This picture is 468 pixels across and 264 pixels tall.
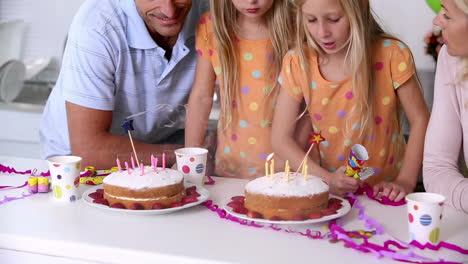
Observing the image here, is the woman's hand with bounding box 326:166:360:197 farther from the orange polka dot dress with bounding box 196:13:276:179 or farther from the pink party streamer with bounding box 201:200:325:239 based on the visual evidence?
the orange polka dot dress with bounding box 196:13:276:179

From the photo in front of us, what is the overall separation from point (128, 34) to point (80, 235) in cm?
96

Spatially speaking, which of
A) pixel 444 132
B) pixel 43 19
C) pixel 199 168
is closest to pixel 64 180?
pixel 199 168

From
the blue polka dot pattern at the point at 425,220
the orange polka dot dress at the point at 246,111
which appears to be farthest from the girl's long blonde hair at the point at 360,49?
the blue polka dot pattern at the point at 425,220

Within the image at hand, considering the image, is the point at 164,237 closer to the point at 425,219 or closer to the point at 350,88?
the point at 425,219

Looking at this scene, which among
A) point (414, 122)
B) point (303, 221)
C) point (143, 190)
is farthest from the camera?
point (414, 122)

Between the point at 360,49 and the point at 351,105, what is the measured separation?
0.19 m

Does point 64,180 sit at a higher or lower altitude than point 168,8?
lower

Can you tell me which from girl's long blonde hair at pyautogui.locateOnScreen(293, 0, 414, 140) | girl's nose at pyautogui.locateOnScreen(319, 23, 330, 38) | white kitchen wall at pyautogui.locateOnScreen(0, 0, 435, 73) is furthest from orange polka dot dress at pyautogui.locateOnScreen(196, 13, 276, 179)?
white kitchen wall at pyautogui.locateOnScreen(0, 0, 435, 73)

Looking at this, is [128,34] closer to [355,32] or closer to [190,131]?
[190,131]

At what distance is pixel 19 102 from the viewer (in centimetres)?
380

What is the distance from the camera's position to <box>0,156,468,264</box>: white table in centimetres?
113

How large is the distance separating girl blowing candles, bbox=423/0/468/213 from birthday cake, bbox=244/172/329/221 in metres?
0.32

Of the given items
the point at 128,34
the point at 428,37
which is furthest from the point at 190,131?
the point at 428,37

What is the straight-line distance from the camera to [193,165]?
156 centimetres
